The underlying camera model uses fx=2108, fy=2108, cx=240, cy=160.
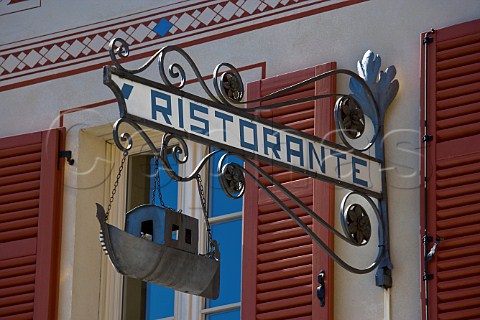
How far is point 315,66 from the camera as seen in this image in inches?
427

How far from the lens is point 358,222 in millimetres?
10078

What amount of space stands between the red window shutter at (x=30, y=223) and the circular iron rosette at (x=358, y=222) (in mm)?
1878

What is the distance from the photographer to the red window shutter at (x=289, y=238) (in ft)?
34.3

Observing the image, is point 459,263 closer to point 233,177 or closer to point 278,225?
point 278,225

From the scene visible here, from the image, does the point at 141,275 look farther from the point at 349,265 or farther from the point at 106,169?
the point at 106,169

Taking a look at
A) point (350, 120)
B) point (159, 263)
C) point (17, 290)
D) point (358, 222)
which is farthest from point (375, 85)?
point (17, 290)

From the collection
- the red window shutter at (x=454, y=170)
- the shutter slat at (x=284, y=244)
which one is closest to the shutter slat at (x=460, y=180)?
the red window shutter at (x=454, y=170)

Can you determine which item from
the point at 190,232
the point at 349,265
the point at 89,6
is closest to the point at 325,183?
the point at 349,265

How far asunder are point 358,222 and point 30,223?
2.23m

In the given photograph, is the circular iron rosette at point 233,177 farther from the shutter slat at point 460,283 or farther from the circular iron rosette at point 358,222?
the shutter slat at point 460,283

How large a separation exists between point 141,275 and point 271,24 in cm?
242

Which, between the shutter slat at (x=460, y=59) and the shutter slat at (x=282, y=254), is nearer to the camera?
the shutter slat at (x=460, y=59)

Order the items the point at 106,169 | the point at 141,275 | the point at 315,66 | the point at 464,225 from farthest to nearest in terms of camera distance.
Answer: the point at 106,169 → the point at 315,66 → the point at 464,225 → the point at 141,275

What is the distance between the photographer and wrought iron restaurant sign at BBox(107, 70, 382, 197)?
9062 mm
